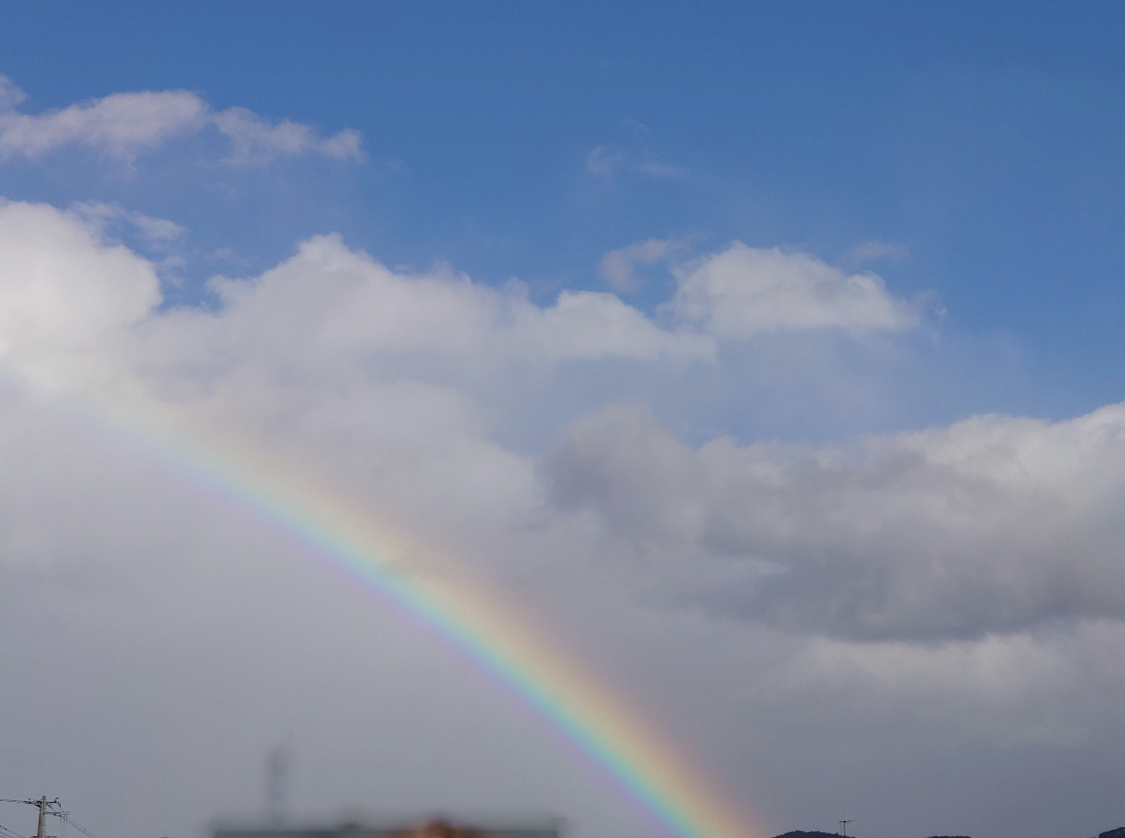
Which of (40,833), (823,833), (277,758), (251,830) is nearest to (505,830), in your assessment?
(251,830)

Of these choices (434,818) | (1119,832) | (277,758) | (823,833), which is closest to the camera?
(434,818)

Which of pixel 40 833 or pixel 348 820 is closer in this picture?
pixel 348 820

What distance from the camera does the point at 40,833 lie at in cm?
11625

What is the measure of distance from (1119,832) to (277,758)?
262 ft

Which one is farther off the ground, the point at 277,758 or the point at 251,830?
the point at 277,758

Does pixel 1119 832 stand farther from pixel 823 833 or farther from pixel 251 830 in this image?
pixel 251 830

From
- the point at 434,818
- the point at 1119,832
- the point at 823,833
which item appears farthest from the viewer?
the point at 823,833

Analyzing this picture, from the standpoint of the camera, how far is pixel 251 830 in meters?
67.9

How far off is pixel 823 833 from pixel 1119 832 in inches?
1849

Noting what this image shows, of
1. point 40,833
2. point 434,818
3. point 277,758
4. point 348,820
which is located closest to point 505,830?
point 434,818

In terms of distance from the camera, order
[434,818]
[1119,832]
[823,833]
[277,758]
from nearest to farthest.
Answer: [434,818]
[277,758]
[1119,832]
[823,833]

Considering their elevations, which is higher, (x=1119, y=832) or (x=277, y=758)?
(x=277, y=758)

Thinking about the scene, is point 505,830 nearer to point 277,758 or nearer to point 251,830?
point 251,830

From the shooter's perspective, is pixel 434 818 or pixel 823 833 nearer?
pixel 434 818
